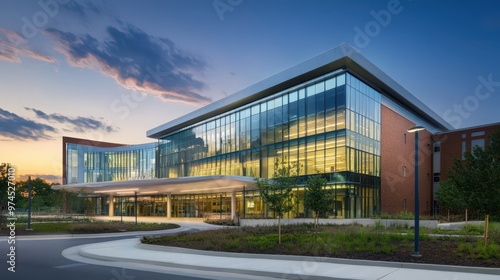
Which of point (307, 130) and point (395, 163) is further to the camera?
point (395, 163)

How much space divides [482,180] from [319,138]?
24605 millimetres

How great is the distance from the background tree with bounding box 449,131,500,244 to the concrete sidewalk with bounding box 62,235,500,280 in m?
4.50

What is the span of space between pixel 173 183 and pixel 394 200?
82.6 ft

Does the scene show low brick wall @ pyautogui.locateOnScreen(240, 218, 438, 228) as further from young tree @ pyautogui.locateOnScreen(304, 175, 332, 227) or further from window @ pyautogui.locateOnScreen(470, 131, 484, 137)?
window @ pyautogui.locateOnScreen(470, 131, 484, 137)

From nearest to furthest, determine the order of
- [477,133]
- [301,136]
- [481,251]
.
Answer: [481,251] < [301,136] < [477,133]

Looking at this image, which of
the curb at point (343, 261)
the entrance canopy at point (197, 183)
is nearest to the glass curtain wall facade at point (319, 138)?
the entrance canopy at point (197, 183)

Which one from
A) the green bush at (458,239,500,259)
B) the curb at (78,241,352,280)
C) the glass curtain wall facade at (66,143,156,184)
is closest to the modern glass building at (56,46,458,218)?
the green bush at (458,239,500,259)

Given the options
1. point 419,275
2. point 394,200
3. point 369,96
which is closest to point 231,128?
point 369,96

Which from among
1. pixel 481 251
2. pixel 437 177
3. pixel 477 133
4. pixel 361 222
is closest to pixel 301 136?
pixel 361 222

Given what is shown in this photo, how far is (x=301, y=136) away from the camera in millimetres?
41500

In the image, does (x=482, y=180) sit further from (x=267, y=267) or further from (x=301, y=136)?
(x=301, y=136)

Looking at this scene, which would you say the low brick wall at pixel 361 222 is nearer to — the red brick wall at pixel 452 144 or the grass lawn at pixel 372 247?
the grass lawn at pixel 372 247

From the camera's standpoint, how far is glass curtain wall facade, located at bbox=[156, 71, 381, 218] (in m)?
37.8

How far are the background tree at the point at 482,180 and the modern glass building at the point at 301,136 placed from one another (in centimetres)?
1292
